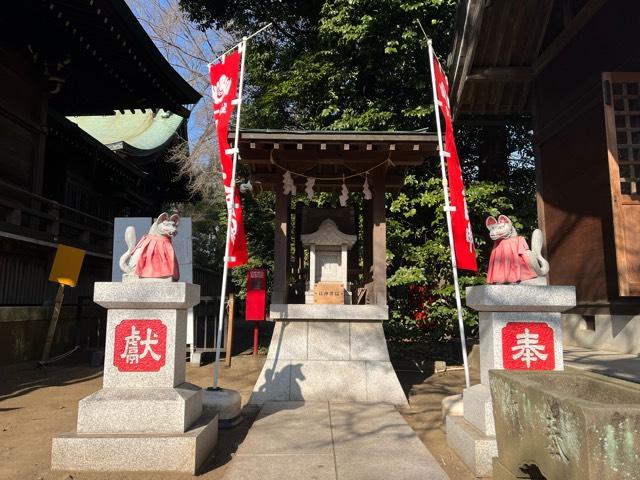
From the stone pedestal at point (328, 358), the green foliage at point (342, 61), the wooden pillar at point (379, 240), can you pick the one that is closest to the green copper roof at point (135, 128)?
the green foliage at point (342, 61)

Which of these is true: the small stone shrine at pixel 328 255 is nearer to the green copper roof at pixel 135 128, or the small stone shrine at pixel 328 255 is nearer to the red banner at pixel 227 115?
the red banner at pixel 227 115

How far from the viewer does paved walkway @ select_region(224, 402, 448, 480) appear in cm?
389

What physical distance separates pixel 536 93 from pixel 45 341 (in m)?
13.0

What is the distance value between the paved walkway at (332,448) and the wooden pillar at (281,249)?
199 cm

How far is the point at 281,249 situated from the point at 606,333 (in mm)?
6532

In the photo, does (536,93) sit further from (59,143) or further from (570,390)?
(59,143)

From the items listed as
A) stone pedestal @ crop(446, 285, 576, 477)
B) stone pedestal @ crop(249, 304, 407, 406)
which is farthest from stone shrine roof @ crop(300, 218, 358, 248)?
stone pedestal @ crop(446, 285, 576, 477)

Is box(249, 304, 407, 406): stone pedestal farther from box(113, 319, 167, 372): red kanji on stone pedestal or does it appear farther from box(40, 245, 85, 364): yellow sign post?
box(40, 245, 85, 364): yellow sign post

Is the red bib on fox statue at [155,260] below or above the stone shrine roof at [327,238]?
below

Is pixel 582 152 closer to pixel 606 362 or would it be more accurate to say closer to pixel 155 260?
pixel 606 362

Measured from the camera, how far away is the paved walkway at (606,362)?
5916 mm

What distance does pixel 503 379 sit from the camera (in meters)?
3.01

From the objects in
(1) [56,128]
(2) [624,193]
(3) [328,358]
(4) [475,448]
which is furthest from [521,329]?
(1) [56,128]

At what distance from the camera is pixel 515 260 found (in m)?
4.75
